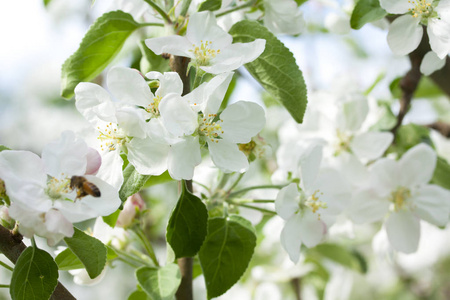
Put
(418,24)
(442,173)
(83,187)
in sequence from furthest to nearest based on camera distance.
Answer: (442,173), (418,24), (83,187)

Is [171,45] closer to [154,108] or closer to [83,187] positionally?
[154,108]

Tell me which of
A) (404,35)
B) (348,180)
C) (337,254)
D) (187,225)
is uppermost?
(404,35)

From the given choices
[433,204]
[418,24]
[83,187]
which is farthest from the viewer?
[433,204]

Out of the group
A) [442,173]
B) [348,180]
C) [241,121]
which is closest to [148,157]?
[241,121]

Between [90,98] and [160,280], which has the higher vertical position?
[90,98]

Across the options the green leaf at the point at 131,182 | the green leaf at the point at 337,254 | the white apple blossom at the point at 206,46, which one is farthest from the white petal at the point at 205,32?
the green leaf at the point at 337,254

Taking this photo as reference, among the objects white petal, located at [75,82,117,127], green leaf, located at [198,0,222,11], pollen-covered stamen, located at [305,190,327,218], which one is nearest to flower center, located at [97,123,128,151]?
white petal, located at [75,82,117,127]

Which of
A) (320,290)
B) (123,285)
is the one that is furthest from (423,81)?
(123,285)
